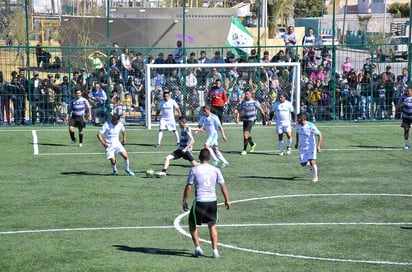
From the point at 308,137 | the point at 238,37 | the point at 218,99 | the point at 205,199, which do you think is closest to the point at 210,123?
the point at 308,137

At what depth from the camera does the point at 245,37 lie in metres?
39.2

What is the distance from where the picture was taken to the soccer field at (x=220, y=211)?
15.8 meters

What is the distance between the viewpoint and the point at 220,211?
A: 66.4 feet

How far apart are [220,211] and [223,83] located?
1634 cm

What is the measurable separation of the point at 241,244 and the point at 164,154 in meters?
12.0

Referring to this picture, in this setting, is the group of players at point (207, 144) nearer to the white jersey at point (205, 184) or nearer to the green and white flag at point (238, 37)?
the white jersey at point (205, 184)

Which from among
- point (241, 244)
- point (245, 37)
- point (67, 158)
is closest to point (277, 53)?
point (245, 37)

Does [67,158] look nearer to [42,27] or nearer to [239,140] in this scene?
[239,140]

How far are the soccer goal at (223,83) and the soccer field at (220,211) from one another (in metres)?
4.96

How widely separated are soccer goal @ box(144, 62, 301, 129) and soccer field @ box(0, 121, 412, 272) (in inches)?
A: 195

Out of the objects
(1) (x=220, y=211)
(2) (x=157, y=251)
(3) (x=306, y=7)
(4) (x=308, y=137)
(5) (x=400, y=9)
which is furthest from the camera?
(5) (x=400, y=9)

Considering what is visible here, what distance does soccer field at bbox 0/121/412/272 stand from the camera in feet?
52.0

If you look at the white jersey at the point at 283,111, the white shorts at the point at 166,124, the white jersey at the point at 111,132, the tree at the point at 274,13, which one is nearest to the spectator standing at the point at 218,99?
the white shorts at the point at 166,124

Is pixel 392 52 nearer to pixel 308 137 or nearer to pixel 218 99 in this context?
pixel 218 99
